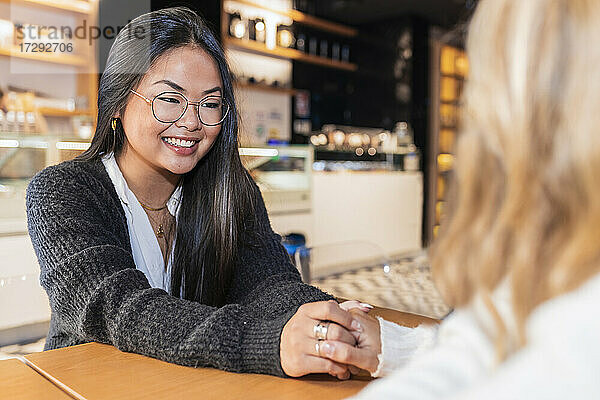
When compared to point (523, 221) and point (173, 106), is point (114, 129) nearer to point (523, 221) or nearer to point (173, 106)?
point (173, 106)

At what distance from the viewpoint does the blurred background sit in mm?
2658

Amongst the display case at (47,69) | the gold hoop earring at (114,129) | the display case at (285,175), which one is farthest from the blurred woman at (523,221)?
the display case at (47,69)

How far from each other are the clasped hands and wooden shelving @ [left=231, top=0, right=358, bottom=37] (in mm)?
5070

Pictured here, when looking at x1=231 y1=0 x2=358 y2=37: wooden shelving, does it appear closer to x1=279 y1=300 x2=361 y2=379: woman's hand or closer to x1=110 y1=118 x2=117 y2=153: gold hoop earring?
x1=110 y1=118 x2=117 y2=153: gold hoop earring

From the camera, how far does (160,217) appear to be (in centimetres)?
157

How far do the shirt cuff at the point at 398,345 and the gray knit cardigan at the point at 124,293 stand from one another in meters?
0.17

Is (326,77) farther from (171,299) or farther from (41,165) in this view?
(171,299)

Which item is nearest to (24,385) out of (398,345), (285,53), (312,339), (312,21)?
(312,339)

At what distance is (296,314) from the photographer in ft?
3.03

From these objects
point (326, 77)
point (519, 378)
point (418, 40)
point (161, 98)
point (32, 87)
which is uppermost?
point (418, 40)

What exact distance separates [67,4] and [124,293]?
13.4 ft

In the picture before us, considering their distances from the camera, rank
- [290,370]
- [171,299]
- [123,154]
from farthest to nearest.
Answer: [123,154] → [171,299] → [290,370]

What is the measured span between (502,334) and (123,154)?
51.6 inches

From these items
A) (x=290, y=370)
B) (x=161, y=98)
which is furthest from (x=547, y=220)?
(x=161, y=98)
